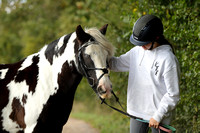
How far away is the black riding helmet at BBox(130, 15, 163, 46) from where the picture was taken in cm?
252

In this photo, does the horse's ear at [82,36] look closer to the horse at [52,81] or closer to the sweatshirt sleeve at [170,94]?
the horse at [52,81]

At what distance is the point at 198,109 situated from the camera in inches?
155

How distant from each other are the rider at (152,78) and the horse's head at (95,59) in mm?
323

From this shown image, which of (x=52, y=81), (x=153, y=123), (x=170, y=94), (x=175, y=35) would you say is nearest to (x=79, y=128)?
(x=175, y=35)

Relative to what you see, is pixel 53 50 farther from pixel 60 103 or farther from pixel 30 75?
pixel 60 103

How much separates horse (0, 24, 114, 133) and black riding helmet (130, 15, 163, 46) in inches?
15.2

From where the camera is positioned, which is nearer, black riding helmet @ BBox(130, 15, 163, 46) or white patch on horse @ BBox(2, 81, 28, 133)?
black riding helmet @ BBox(130, 15, 163, 46)

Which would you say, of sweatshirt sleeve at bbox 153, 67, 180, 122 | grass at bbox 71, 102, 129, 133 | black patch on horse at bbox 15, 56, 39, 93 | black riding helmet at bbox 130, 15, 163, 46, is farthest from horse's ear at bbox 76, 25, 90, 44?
grass at bbox 71, 102, 129, 133

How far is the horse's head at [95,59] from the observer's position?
262 centimetres

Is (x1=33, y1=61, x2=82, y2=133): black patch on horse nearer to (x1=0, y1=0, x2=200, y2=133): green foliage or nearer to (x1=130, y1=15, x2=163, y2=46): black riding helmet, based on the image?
(x1=0, y1=0, x2=200, y2=133): green foliage

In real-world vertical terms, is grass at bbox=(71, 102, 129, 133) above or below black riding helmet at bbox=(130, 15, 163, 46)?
below

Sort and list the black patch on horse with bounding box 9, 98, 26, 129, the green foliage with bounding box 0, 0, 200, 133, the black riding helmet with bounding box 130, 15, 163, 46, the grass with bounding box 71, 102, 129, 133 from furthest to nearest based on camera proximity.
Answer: the grass with bounding box 71, 102, 129, 133
the green foliage with bounding box 0, 0, 200, 133
the black patch on horse with bounding box 9, 98, 26, 129
the black riding helmet with bounding box 130, 15, 163, 46

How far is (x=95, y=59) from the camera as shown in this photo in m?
2.68

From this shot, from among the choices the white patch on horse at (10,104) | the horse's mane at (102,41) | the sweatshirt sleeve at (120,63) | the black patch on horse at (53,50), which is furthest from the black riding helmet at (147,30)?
the white patch on horse at (10,104)
